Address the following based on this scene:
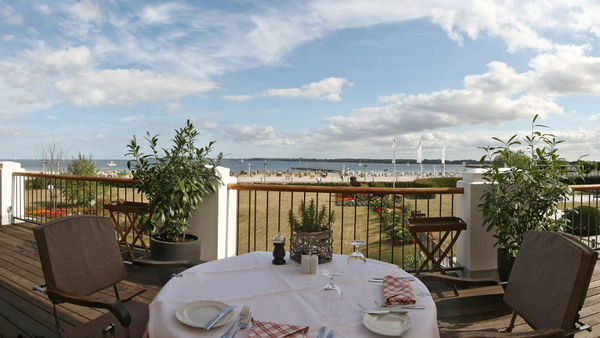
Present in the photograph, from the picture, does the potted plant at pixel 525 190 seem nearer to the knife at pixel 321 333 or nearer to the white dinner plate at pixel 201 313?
the knife at pixel 321 333

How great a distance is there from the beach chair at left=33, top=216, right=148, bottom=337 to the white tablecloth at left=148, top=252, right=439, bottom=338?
1.09 ft

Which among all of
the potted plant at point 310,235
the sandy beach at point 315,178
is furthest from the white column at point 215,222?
the sandy beach at point 315,178

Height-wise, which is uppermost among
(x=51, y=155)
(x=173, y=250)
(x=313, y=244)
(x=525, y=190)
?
(x=51, y=155)

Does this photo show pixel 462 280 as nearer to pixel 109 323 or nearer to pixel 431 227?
pixel 431 227

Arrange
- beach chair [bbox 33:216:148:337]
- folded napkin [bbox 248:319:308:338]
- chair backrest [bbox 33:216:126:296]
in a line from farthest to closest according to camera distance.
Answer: chair backrest [bbox 33:216:126:296]
beach chair [bbox 33:216:148:337]
folded napkin [bbox 248:319:308:338]

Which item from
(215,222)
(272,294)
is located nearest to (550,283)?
(272,294)

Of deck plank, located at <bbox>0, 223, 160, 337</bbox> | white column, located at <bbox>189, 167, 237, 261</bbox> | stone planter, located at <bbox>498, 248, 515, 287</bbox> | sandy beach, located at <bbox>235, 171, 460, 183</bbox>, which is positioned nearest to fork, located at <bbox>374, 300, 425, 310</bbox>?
deck plank, located at <bbox>0, 223, 160, 337</bbox>

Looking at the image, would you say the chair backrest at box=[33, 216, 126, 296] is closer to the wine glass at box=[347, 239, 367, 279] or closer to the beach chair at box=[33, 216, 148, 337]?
the beach chair at box=[33, 216, 148, 337]

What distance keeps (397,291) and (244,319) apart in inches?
26.0

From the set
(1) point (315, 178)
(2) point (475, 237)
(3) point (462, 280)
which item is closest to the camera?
(3) point (462, 280)

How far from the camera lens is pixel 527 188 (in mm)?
3316

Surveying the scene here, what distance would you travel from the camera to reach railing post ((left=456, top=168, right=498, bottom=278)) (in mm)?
3846

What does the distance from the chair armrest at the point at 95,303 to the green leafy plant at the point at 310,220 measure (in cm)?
90

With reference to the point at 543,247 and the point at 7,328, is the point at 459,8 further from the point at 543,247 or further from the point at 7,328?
the point at 7,328
